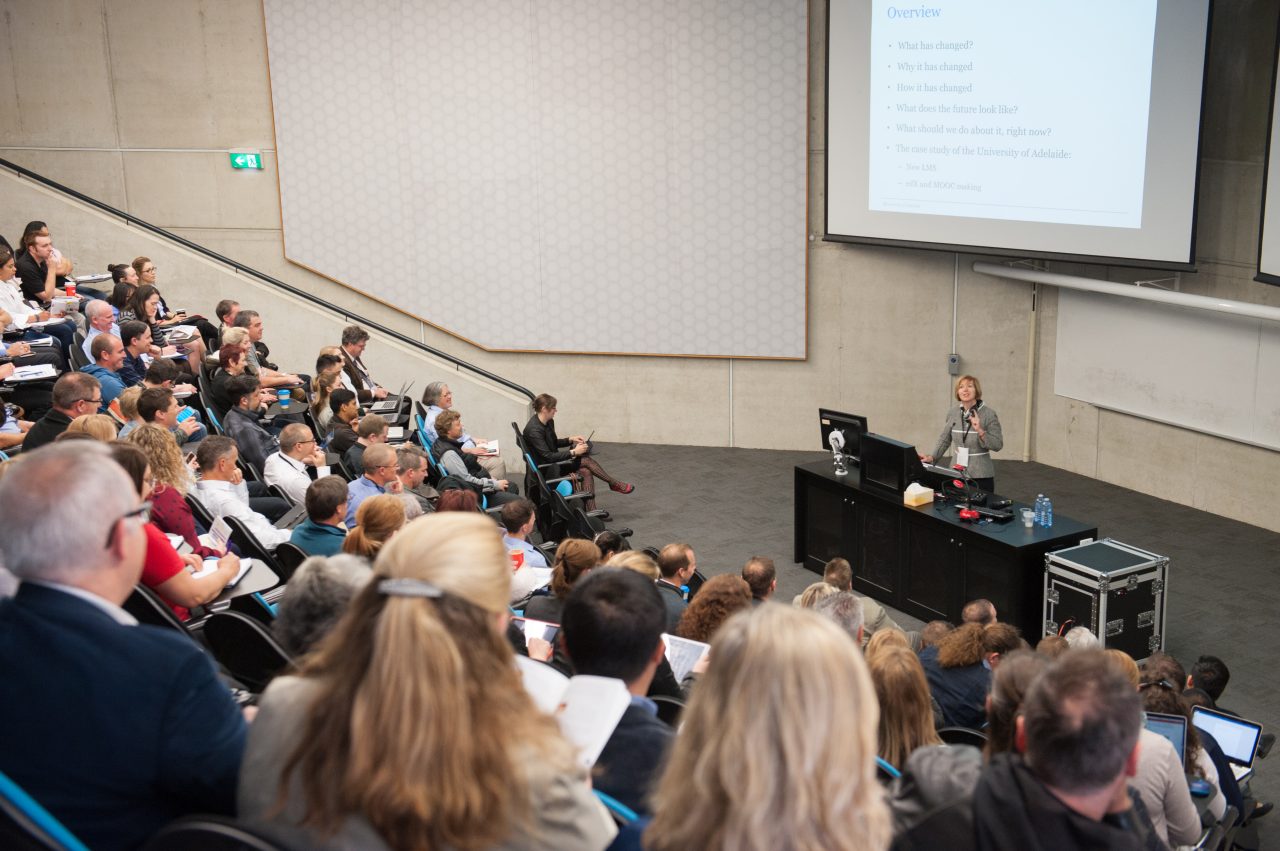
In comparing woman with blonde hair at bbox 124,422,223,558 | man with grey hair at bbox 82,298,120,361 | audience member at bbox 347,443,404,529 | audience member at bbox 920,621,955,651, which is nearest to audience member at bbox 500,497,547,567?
audience member at bbox 347,443,404,529

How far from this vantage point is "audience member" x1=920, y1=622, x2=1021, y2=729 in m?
4.63

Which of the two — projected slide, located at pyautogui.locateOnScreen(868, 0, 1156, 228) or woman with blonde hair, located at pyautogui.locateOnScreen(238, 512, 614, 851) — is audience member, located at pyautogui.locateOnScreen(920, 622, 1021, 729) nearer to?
woman with blonde hair, located at pyautogui.locateOnScreen(238, 512, 614, 851)

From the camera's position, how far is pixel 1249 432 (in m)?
8.98

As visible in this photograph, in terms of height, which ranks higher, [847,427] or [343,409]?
[343,409]

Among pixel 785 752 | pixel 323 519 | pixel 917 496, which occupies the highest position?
pixel 785 752

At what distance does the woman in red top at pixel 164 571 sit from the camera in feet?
11.1

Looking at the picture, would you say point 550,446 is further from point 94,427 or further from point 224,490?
point 94,427

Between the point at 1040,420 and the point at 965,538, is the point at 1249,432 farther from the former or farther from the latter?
the point at 965,538

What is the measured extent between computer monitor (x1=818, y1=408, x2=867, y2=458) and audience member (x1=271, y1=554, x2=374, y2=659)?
6.09 m

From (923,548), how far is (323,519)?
14.2ft

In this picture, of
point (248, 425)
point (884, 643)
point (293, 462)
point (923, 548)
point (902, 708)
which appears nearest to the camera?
point (902, 708)

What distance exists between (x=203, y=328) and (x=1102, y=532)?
7.42 meters

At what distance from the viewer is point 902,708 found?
3219 millimetres

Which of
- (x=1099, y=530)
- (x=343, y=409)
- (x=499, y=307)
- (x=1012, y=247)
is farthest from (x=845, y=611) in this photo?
(x=499, y=307)
